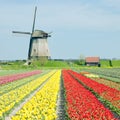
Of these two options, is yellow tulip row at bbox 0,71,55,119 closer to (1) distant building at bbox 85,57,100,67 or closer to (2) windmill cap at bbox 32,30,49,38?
(2) windmill cap at bbox 32,30,49,38

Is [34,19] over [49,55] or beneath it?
over

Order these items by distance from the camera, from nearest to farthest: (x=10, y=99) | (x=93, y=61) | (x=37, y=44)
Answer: (x=10, y=99) < (x=37, y=44) < (x=93, y=61)

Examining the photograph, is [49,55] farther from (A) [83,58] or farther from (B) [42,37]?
(A) [83,58]

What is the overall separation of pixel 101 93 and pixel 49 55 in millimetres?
82637

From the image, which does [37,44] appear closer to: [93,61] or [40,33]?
[40,33]

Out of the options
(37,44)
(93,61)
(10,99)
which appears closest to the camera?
(10,99)

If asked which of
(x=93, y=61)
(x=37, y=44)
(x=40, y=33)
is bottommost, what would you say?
(x=93, y=61)

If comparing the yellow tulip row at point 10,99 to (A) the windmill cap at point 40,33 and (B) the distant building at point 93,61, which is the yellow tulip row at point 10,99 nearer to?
(A) the windmill cap at point 40,33

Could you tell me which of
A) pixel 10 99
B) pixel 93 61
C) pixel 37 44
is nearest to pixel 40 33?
pixel 37 44

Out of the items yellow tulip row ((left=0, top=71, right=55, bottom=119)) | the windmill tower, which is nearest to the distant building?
the windmill tower

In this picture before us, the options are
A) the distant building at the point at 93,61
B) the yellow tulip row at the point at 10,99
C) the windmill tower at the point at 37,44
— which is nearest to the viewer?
the yellow tulip row at the point at 10,99

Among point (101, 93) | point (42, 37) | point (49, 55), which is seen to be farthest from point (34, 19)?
point (101, 93)

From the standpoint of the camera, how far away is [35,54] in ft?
322

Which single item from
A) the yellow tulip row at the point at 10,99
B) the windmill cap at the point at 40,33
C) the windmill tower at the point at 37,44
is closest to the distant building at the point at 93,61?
the windmill tower at the point at 37,44
